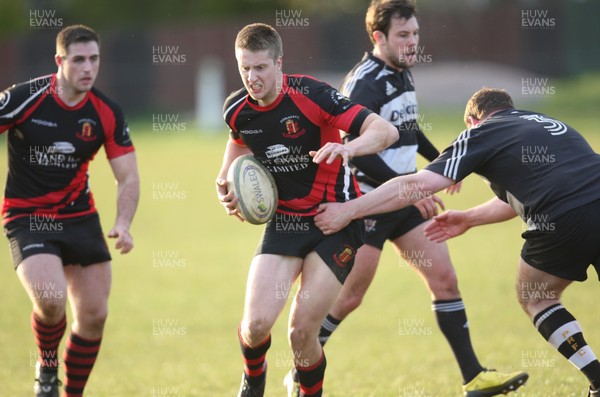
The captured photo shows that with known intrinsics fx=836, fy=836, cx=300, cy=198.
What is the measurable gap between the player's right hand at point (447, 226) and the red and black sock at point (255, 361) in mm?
1294

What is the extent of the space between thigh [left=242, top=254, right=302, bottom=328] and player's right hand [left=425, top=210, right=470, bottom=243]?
96 centimetres

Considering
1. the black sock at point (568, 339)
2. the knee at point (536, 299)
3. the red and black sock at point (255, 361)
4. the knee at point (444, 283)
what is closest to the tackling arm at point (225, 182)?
the red and black sock at point (255, 361)

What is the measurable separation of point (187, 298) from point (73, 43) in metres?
6.08

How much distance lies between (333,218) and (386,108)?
4.49 ft

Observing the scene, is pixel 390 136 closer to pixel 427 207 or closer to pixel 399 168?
pixel 427 207

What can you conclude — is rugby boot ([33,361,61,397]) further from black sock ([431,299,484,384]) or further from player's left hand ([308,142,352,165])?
black sock ([431,299,484,384])

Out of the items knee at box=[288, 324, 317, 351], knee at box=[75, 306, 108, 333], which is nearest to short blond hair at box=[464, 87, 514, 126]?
knee at box=[288, 324, 317, 351]

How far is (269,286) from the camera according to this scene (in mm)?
5062

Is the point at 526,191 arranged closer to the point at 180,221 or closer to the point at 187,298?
the point at 187,298

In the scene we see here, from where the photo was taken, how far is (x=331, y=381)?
690cm

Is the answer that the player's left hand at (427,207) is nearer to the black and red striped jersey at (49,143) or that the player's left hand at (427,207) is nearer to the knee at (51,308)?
the black and red striped jersey at (49,143)

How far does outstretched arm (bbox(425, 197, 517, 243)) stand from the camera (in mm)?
5438

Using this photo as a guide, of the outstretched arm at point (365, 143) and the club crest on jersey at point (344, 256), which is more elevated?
the outstretched arm at point (365, 143)

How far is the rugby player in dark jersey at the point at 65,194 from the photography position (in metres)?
5.79
